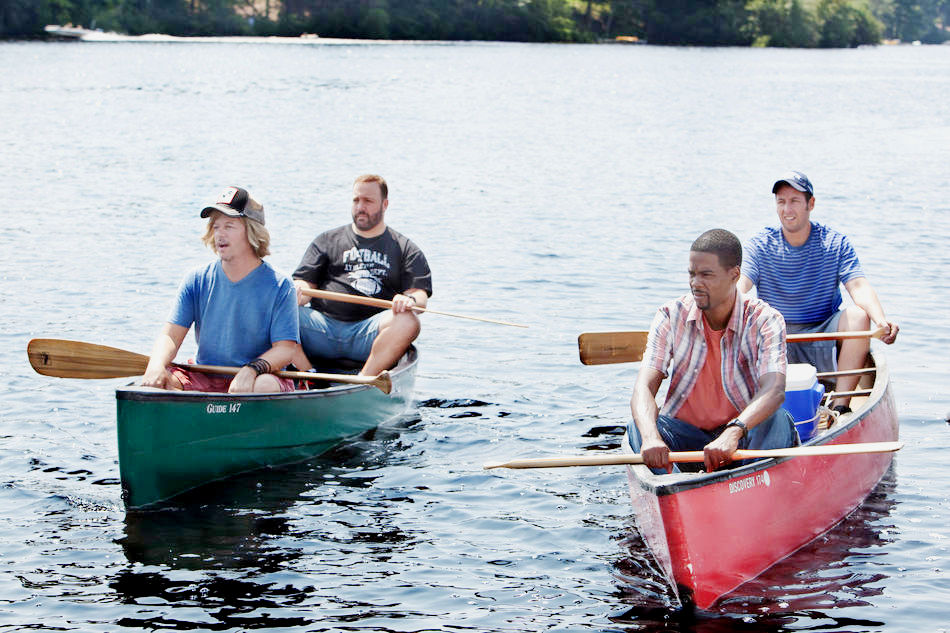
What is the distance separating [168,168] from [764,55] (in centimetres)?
6291

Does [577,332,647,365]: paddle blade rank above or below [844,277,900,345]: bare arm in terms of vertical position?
below

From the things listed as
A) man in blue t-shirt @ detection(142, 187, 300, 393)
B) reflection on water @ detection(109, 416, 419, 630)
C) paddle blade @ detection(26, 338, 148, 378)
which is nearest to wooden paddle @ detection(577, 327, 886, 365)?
reflection on water @ detection(109, 416, 419, 630)

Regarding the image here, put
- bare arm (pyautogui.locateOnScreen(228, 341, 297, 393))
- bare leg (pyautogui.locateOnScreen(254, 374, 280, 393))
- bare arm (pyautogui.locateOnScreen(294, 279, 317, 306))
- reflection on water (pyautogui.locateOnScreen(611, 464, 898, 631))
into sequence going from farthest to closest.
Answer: bare arm (pyautogui.locateOnScreen(294, 279, 317, 306))
bare leg (pyautogui.locateOnScreen(254, 374, 280, 393))
bare arm (pyautogui.locateOnScreen(228, 341, 297, 393))
reflection on water (pyautogui.locateOnScreen(611, 464, 898, 631))

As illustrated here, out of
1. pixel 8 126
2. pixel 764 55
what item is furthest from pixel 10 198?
pixel 764 55

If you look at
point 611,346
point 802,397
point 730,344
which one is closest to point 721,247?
point 730,344

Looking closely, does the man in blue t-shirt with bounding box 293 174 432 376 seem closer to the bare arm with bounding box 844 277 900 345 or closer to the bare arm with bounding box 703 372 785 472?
the bare arm with bounding box 844 277 900 345

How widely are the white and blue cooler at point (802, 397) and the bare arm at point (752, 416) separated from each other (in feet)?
3.39

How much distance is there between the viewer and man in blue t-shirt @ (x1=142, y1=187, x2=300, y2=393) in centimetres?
699

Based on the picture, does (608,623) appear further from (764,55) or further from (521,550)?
(764,55)

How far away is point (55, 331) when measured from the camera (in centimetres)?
1175

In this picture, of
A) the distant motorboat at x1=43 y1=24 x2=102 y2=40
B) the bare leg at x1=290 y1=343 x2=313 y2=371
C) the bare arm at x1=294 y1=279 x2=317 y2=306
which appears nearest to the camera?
the bare leg at x1=290 y1=343 x2=313 y2=371

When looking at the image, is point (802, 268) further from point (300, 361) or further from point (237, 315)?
point (237, 315)

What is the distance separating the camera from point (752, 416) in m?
5.62

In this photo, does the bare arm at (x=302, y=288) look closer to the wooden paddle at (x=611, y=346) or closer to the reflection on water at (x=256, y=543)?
the reflection on water at (x=256, y=543)
